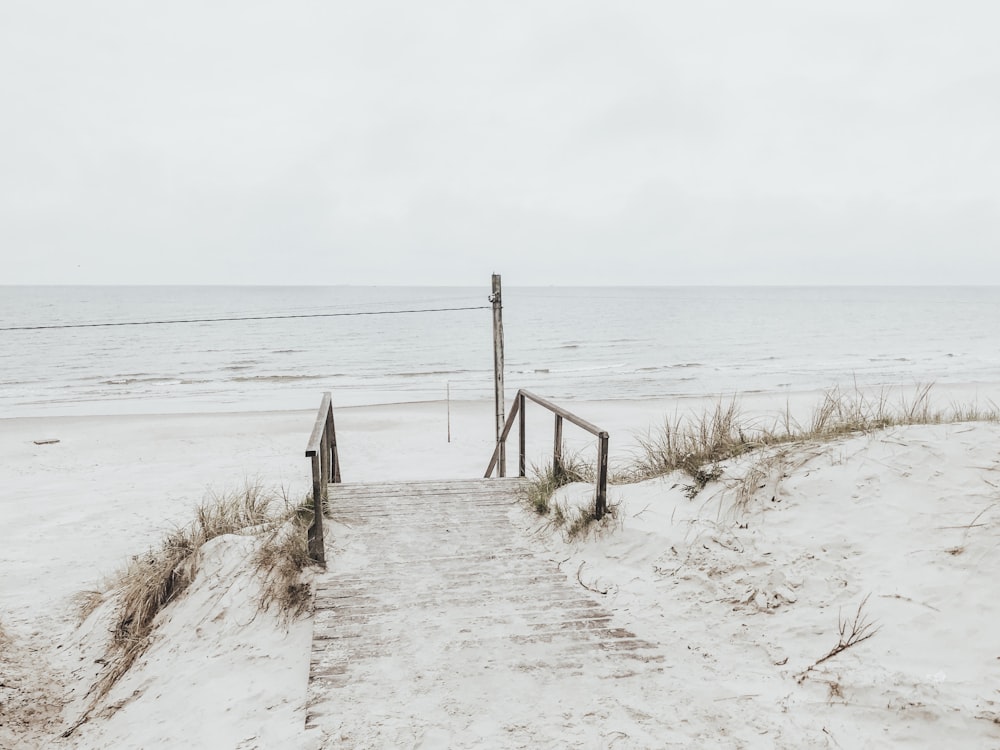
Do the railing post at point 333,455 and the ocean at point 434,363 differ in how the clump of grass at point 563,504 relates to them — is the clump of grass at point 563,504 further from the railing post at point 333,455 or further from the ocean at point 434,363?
the ocean at point 434,363

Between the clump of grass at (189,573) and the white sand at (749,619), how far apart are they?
6.8 inches

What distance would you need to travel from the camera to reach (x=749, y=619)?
3717mm

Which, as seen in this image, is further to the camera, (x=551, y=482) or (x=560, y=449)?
(x=560, y=449)

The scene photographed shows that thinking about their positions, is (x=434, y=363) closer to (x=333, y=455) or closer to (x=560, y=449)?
(x=333, y=455)

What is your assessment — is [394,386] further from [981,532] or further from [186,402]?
[981,532]

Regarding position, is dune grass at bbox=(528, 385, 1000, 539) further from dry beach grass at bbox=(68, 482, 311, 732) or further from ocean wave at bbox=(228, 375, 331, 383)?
ocean wave at bbox=(228, 375, 331, 383)

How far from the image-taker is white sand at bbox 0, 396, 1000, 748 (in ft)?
9.43

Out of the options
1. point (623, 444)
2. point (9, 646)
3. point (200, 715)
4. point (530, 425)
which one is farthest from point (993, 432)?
point (530, 425)

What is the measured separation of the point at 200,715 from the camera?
135 inches

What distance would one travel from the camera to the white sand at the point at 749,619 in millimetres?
2873

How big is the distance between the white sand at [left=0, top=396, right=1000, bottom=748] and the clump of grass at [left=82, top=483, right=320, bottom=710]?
0.17 metres

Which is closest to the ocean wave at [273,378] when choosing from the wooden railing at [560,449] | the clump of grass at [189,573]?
the wooden railing at [560,449]

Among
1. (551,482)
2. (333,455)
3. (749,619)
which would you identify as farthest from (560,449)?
(333,455)

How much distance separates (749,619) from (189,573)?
4.19 metres
